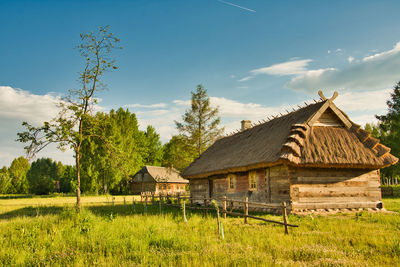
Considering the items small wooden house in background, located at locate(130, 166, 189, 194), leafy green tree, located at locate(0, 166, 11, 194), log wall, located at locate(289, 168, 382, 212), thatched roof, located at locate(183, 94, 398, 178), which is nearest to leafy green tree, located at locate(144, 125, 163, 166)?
small wooden house in background, located at locate(130, 166, 189, 194)

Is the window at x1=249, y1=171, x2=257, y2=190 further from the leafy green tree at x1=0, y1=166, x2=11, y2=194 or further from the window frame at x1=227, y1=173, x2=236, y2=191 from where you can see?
the leafy green tree at x1=0, y1=166, x2=11, y2=194

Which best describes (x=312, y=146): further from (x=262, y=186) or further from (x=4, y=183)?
(x=4, y=183)

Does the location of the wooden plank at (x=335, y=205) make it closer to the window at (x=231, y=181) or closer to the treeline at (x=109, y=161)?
the window at (x=231, y=181)

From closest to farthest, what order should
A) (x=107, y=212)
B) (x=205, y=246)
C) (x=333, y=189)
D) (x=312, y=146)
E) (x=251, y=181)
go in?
(x=205, y=246)
(x=312, y=146)
(x=333, y=189)
(x=251, y=181)
(x=107, y=212)

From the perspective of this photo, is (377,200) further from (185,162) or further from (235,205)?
(185,162)

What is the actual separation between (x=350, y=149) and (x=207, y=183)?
10.5 metres

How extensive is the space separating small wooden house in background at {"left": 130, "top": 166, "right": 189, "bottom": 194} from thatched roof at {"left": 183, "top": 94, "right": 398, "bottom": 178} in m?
32.2

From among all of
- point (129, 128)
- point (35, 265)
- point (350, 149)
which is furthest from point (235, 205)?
point (129, 128)

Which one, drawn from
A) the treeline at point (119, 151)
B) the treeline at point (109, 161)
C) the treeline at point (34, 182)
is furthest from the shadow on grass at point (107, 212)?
the treeline at point (34, 182)

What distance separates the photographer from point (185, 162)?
34625 millimetres

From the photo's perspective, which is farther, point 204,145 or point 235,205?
point 204,145

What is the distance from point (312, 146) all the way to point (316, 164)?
112 centimetres

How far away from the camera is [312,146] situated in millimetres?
14453

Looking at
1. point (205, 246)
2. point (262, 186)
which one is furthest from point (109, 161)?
point (205, 246)
